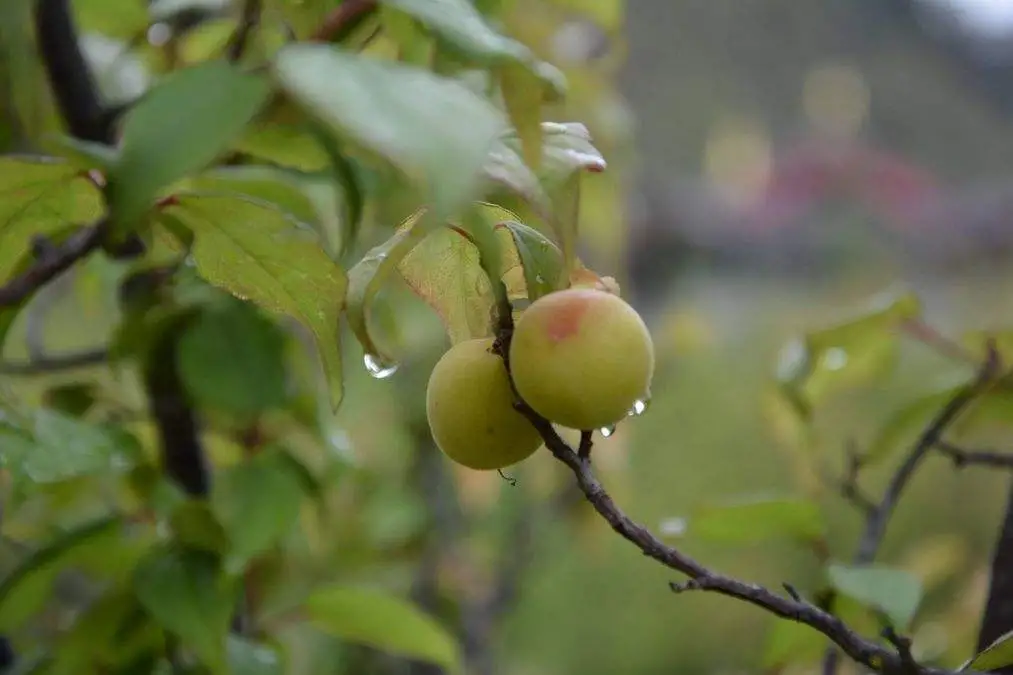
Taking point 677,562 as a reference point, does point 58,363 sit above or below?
below

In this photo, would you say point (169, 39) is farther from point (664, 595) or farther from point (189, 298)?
point (664, 595)

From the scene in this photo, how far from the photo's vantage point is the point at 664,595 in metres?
2.90

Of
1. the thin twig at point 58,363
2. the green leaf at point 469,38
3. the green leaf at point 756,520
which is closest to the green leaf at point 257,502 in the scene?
the thin twig at point 58,363

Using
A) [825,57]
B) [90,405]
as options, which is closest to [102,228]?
[90,405]

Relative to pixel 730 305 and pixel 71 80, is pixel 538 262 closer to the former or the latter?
pixel 71 80

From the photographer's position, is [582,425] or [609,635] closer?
[582,425]

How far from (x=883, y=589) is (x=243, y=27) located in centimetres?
38

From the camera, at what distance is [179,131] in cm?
29

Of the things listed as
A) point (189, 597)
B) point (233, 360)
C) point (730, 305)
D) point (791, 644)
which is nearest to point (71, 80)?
point (233, 360)

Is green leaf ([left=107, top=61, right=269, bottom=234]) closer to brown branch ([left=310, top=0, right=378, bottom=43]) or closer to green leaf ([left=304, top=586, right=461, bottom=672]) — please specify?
brown branch ([left=310, top=0, right=378, bottom=43])

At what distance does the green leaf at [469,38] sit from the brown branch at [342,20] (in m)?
0.10

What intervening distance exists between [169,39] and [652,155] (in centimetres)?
700

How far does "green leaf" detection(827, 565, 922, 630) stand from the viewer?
480mm

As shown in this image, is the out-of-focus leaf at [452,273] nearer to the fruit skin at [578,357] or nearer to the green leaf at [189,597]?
the fruit skin at [578,357]
